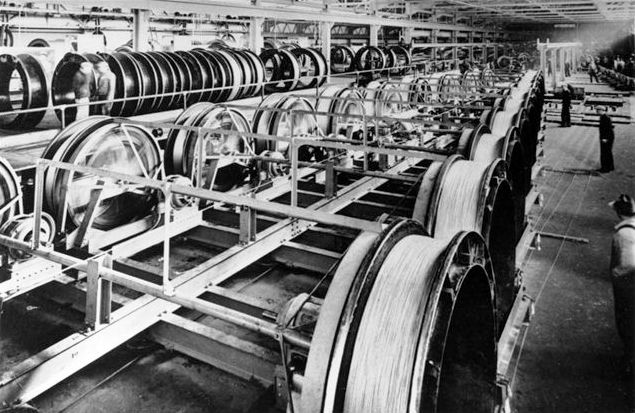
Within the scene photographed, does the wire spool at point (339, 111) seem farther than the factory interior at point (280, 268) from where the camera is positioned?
Yes

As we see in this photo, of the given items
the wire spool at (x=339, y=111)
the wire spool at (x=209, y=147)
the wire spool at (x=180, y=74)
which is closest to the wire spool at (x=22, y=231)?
the wire spool at (x=209, y=147)

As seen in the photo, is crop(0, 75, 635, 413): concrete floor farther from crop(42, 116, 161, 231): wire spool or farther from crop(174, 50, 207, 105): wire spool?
crop(174, 50, 207, 105): wire spool

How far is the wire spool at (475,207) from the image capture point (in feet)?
14.0

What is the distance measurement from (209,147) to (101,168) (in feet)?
5.82

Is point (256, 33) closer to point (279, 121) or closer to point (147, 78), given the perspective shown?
point (147, 78)

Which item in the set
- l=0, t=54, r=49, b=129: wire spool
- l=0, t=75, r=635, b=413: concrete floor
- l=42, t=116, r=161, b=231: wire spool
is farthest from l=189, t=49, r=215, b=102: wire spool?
l=0, t=75, r=635, b=413: concrete floor

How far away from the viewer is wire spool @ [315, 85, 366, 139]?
1012 cm

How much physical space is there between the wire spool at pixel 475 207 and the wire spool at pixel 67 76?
5.41 m

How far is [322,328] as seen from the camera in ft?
7.12

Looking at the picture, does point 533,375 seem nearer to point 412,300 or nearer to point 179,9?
point 412,300

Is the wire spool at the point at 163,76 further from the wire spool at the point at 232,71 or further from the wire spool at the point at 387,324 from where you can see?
the wire spool at the point at 387,324

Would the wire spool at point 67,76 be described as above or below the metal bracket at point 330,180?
above

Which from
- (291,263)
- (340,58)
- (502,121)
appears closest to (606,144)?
(502,121)

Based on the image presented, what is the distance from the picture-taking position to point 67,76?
775 cm
